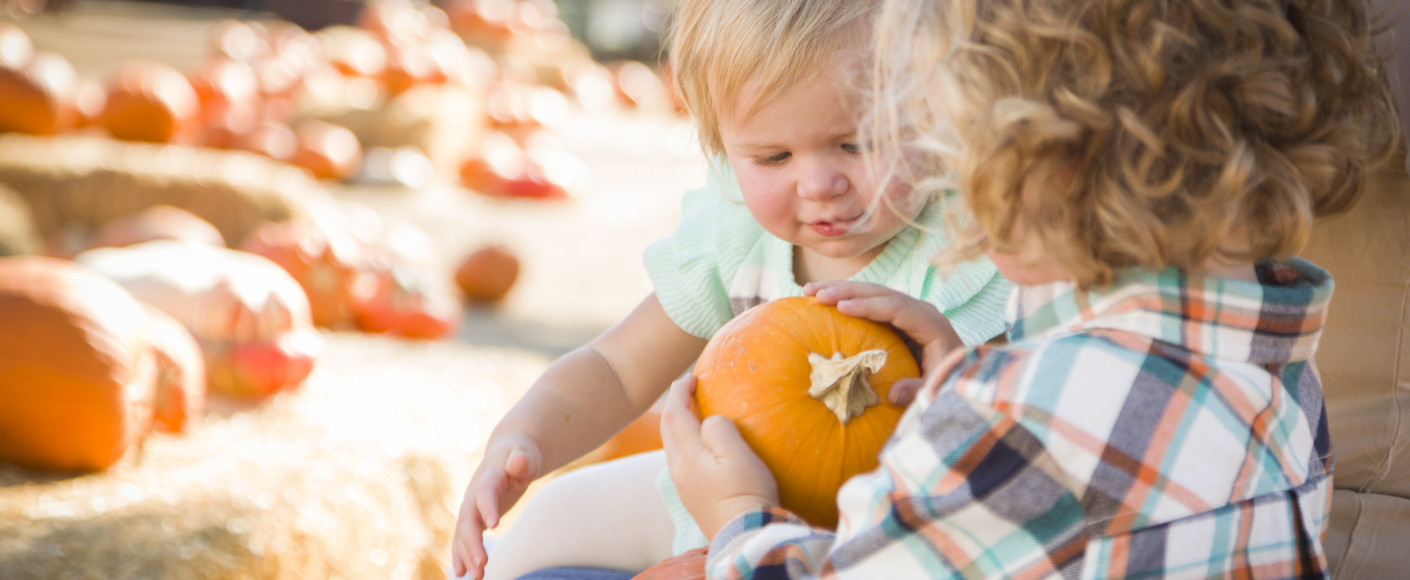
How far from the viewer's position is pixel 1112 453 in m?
1.09

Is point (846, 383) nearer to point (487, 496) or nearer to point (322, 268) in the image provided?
point (487, 496)

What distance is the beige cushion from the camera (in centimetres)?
167

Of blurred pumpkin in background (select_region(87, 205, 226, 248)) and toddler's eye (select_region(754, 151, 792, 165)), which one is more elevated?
toddler's eye (select_region(754, 151, 792, 165))

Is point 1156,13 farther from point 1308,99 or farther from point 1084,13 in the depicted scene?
point 1308,99

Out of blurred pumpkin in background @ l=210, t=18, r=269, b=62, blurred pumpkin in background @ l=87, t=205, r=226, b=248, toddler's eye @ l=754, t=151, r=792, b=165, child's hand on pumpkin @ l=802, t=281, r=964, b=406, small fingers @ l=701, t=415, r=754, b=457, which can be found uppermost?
toddler's eye @ l=754, t=151, r=792, b=165

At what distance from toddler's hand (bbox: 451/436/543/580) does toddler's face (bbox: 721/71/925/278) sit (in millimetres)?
531

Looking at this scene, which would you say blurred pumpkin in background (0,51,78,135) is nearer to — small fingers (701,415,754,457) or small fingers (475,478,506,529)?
small fingers (475,478,506,529)

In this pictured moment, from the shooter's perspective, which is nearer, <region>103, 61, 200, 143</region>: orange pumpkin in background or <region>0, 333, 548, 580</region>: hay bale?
<region>0, 333, 548, 580</region>: hay bale

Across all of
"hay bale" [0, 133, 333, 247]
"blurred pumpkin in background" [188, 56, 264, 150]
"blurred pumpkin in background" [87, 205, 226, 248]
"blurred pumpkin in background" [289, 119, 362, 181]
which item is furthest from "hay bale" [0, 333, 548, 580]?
"blurred pumpkin in background" [188, 56, 264, 150]

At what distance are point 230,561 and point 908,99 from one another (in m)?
1.99

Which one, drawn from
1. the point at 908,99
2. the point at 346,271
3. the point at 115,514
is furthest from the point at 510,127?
the point at 908,99

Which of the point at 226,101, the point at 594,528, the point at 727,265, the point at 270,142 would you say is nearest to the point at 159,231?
the point at 594,528

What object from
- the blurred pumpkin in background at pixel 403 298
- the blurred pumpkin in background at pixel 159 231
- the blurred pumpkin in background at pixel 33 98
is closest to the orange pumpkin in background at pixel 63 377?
the blurred pumpkin in background at pixel 159 231

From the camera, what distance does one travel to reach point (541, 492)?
79.7 inches
